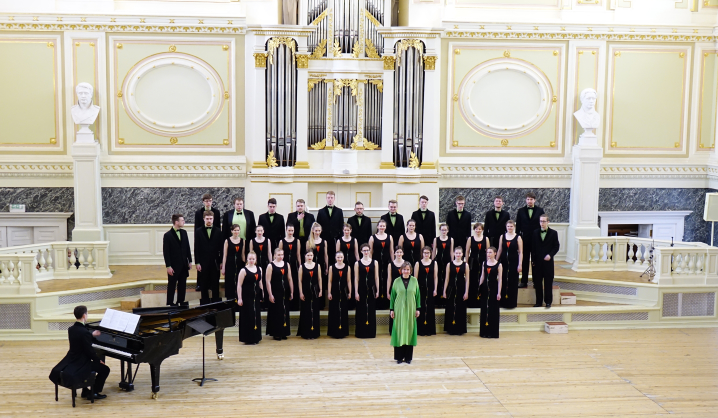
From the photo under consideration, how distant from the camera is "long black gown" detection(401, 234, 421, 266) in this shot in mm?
10500

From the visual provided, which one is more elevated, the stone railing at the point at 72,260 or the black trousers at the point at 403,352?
the stone railing at the point at 72,260

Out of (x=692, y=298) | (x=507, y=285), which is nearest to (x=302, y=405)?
(x=507, y=285)

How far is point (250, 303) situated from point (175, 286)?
3.92 ft

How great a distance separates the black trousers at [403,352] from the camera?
29.5 ft

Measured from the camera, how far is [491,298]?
33.4 ft

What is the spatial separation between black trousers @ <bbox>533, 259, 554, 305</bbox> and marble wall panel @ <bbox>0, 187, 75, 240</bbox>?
23.3ft

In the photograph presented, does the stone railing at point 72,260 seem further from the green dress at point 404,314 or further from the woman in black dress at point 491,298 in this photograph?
the woman in black dress at point 491,298

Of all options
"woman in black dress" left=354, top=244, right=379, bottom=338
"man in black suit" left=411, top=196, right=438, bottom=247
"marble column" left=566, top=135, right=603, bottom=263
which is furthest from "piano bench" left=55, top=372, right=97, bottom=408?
"marble column" left=566, top=135, right=603, bottom=263

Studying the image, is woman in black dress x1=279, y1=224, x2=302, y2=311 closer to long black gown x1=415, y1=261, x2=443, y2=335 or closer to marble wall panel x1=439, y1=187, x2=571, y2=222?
long black gown x1=415, y1=261, x2=443, y2=335

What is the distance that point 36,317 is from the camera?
9.92 metres

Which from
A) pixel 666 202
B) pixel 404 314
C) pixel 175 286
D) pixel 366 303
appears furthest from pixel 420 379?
pixel 666 202

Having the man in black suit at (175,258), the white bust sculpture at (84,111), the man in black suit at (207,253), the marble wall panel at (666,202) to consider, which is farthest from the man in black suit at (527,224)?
the white bust sculpture at (84,111)

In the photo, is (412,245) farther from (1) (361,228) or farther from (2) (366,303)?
(2) (366,303)

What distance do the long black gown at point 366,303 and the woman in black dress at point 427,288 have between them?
0.60 m
